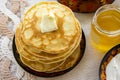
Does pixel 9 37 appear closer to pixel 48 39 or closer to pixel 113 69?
pixel 48 39

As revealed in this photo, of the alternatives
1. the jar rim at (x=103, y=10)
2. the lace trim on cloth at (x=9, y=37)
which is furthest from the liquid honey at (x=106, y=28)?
the lace trim on cloth at (x=9, y=37)

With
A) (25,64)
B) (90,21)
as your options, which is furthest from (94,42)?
(25,64)

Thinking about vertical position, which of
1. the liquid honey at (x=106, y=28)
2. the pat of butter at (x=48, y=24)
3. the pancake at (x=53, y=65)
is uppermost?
the pat of butter at (x=48, y=24)

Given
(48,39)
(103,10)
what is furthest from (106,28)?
(48,39)

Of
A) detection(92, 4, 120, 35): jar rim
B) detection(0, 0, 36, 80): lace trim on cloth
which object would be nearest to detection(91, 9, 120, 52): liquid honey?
detection(92, 4, 120, 35): jar rim

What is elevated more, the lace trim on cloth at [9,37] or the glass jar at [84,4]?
the glass jar at [84,4]

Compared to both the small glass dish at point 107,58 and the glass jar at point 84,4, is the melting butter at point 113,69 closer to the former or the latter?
the small glass dish at point 107,58
